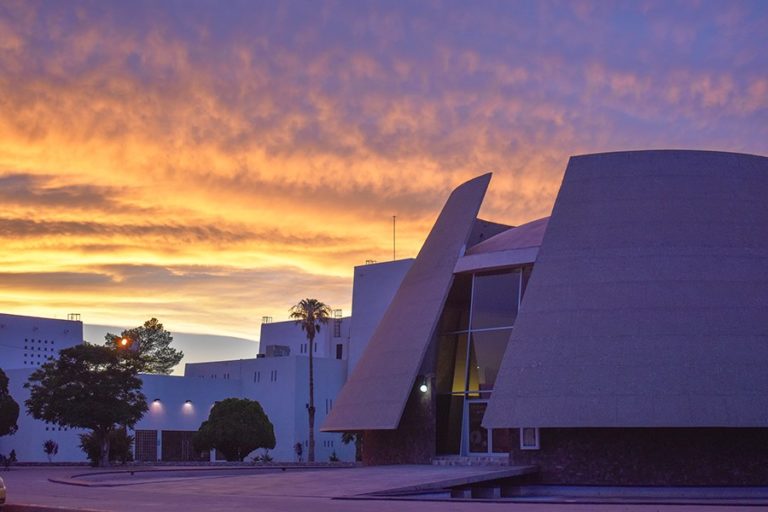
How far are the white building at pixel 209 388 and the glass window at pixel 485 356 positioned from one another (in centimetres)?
4367

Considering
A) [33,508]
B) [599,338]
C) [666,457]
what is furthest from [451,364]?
[33,508]

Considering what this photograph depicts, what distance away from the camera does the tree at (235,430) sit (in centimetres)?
7025

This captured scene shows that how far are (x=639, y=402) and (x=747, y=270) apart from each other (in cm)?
649

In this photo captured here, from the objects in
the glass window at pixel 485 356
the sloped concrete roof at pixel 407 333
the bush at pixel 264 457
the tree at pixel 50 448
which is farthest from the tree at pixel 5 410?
the glass window at pixel 485 356

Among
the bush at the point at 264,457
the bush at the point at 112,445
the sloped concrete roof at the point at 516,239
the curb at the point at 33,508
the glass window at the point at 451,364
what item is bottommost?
the bush at the point at 264,457

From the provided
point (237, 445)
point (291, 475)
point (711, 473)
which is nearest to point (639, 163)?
point (711, 473)

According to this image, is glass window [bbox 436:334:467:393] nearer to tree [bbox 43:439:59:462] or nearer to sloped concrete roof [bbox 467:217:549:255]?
sloped concrete roof [bbox 467:217:549:255]

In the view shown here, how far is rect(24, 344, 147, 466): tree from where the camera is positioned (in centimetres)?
5681

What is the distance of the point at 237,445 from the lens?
71000 millimetres

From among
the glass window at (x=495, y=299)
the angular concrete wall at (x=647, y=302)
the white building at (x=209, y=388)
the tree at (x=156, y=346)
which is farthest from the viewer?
the tree at (x=156, y=346)

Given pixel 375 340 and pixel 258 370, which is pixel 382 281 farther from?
pixel 375 340

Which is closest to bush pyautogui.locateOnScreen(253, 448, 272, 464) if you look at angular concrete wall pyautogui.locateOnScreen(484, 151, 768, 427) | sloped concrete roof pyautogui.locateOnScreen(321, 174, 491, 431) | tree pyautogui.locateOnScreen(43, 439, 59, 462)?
tree pyautogui.locateOnScreen(43, 439, 59, 462)

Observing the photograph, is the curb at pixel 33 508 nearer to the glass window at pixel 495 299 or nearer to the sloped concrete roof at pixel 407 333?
the sloped concrete roof at pixel 407 333

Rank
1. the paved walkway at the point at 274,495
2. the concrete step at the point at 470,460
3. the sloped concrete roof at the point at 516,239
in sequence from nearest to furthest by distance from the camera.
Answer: the paved walkway at the point at 274,495, the concrete step at the point at 470,460, the sloped concrete roof at the point at 516,239
